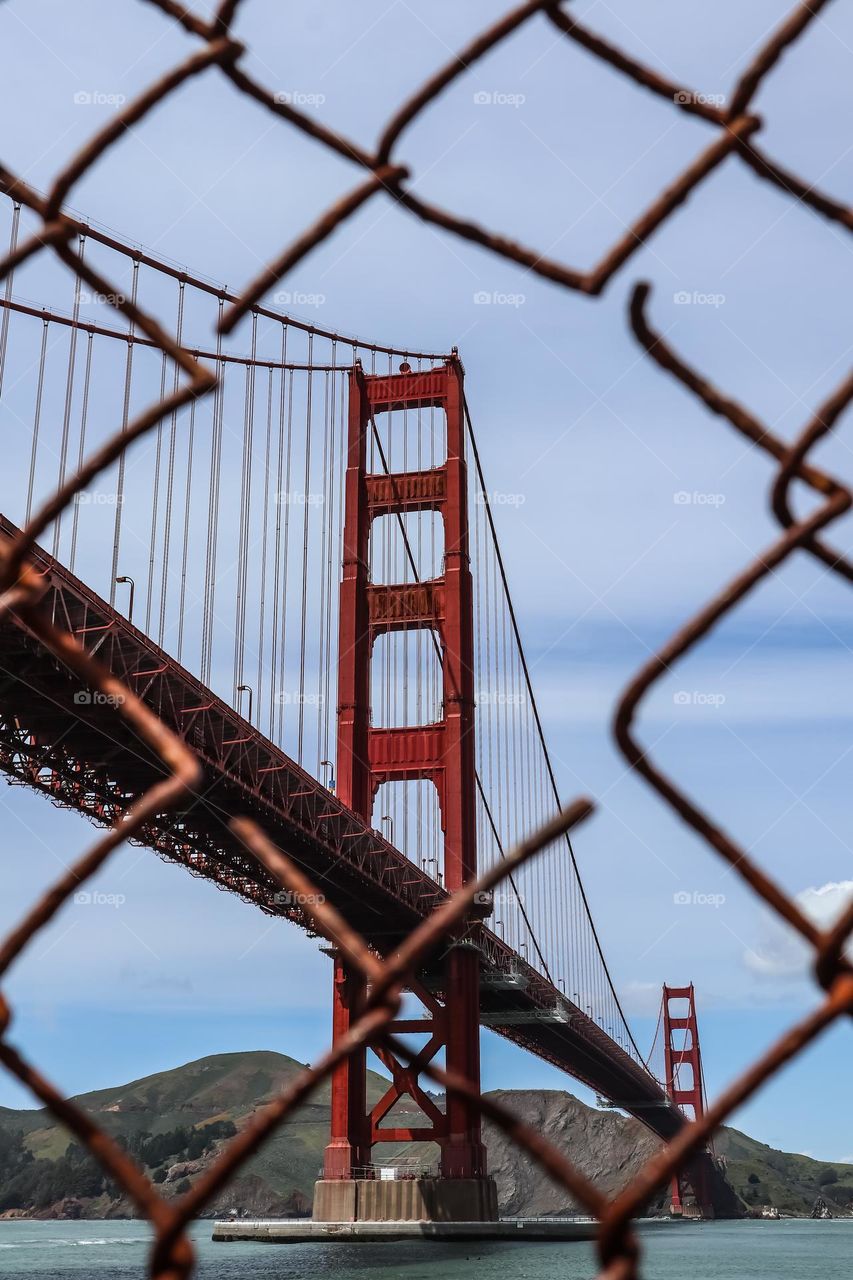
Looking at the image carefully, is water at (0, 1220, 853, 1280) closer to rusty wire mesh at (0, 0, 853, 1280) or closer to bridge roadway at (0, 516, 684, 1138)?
bridge roadway at (0, 516, 684, 1138)

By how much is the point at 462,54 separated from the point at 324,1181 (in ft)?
106

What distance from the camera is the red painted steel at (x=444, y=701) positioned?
31.2 meters

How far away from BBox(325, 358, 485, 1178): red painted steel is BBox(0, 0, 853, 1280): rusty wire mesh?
96.2 feet

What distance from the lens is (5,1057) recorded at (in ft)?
3.36

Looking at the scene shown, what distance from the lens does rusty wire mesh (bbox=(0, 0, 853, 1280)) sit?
Result: 0.93 meters

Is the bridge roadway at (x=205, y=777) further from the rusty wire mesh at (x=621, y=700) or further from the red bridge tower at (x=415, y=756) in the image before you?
the rusty wire mesh at (x=621, y=700)

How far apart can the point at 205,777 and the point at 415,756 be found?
10597 millimetres

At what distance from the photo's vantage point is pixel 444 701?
33.7 meters

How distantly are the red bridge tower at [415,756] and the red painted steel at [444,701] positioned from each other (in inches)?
1.2

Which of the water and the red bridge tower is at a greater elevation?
the red bridge tower

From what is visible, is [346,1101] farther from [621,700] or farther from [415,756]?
[621,700]

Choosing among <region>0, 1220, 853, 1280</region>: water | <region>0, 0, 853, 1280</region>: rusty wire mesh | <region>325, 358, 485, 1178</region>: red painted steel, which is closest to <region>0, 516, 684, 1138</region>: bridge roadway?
<region>325, 358, 485, 1178</region>: red painted steel

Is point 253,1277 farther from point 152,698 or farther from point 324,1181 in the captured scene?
point 152,698

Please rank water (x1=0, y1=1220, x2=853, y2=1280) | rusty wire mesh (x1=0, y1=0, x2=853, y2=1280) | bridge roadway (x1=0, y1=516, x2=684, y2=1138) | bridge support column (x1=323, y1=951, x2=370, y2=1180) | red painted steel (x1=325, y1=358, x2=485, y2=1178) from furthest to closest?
1. red painted steel (x1=325, y1=358, x2=485, y2=1178)
2. bridge support column (x1=323, y1=951, x2=370, y2=1180)
3. water (x1=0, y1=1220, x2=853, y2=1280)
4. bridge roadway (x1=0, y1=516, x2=684, y2=1138)
5. rusty wire mesh (x1=0, y1=0, x2=853, y2=1280)
